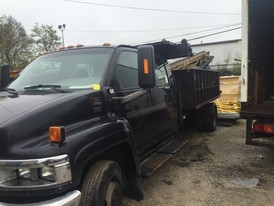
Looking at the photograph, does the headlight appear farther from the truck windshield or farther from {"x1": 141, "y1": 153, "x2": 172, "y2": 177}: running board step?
{"x1": 141, "y1": 153, "x2": 172, "y2": 177}: running board step

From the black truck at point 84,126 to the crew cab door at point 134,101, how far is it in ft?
0.04

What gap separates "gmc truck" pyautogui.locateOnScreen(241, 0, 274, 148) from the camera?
18.8 ft

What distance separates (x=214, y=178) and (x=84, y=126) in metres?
2.96

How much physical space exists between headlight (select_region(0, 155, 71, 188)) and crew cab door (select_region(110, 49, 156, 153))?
1407 millimetres

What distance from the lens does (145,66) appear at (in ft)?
12.6

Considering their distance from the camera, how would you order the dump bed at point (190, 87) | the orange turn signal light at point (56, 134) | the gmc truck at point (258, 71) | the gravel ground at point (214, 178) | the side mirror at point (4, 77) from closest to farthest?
A: 1. the orange turn signal light at point (56, 134)
2. the gravel ground at point (214, 178)
3. the side mirror at point (4, 77)
4. the gmc truck at point (258, 71)
5. the dump bed at point (190, 87)

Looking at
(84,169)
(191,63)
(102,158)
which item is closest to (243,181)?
(102,158)

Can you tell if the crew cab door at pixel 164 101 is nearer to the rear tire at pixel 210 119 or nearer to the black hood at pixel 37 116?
the black hood at pixel 37 116

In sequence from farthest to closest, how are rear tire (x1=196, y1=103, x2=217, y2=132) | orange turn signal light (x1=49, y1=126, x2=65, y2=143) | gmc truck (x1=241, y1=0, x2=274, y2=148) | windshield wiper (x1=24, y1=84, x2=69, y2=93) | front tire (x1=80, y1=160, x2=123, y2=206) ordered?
rear tire (x1=196, y1=103, x2=217, y2=132)
gmc truck (x1=241, y1=0, x2=274, y2=148)
windshield wiper (x1=24, y1=84, x2=69, y2=93)
front tire (x1=80, y1=160, x2=123, y2=206)
orange turn signal light (x1=49, y1=126, x2=65, y2=143)

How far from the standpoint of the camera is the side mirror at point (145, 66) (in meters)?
3.85

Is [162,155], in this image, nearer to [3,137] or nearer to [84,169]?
[84,169]

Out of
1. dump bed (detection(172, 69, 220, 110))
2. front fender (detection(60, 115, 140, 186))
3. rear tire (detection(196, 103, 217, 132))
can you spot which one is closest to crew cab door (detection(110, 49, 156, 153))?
front fender (detection(60, 115, 140, 186))

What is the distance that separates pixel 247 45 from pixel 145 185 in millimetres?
2840

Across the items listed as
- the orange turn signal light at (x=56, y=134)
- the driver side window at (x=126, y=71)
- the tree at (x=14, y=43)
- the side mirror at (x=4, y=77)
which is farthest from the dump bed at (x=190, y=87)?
the tree at (x=14, y=43)
